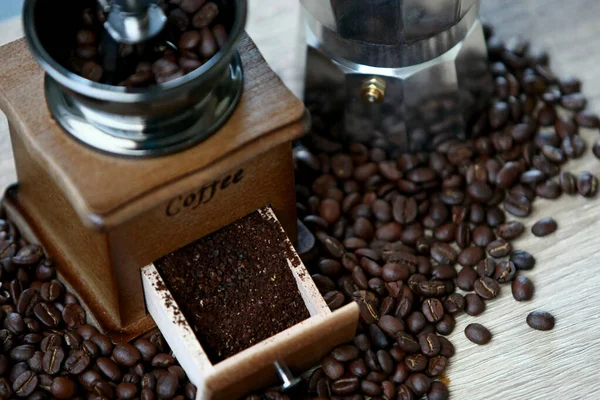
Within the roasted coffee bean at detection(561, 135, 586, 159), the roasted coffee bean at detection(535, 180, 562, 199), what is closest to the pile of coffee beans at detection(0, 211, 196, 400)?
the roasted coffee bean at detection(535, 180, 562, 199)

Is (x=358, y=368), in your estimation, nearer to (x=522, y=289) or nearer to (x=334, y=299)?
(x=334, y=299)

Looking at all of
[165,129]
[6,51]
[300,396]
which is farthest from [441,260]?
[6,51]

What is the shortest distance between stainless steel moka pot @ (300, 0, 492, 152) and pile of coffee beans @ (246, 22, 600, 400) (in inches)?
1.7

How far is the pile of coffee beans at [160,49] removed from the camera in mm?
1482

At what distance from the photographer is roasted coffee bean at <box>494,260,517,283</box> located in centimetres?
178

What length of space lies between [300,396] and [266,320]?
152mm

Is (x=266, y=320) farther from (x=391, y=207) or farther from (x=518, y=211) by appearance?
(x=518, y=211)

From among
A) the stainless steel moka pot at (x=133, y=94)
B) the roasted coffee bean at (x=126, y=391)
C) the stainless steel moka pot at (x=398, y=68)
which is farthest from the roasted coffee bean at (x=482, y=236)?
the roasted coffee bean at (x=126, y=391)

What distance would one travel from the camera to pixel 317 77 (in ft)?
6.34

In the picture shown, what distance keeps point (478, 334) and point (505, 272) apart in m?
0.15

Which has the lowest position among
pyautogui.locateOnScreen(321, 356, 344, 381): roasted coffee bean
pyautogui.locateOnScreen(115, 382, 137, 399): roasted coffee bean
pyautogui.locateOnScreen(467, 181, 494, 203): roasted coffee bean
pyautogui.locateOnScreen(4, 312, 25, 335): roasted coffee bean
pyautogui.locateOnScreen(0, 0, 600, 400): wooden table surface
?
pyautogui.locateOnScreen(0, 0, 600, 400): wooden table surface

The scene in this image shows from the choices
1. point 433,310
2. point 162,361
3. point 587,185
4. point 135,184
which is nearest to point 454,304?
point 433,310

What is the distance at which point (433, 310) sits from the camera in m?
1.72

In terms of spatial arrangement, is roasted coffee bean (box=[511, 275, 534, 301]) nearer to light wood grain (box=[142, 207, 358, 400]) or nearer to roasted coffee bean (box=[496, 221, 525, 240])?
roasted coffee bean (box=[496, 221, 525, 240])
